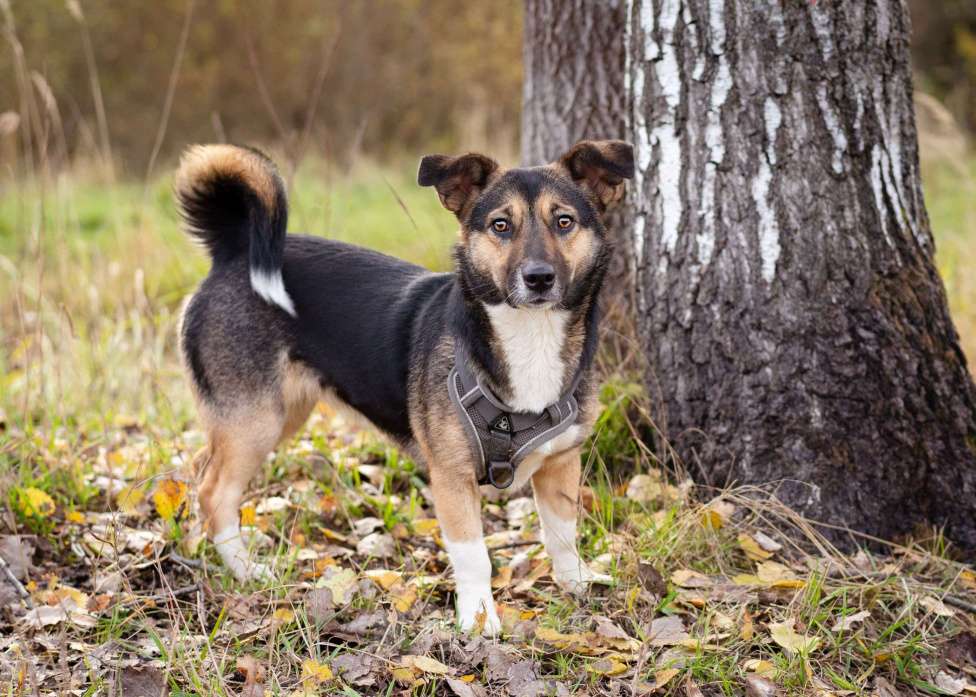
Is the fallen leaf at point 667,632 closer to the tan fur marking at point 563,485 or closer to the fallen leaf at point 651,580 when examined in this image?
the fallen leaf at point 651,580

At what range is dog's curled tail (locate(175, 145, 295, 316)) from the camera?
355cm

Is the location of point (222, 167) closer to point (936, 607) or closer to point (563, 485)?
point (563, 485)

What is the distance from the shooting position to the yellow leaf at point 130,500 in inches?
142

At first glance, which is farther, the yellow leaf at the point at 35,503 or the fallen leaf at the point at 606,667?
the yellow leaf at the point at 35,503

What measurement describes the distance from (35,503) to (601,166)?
8.11ft

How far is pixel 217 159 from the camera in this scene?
3652 millimetres

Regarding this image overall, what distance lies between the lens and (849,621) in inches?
117

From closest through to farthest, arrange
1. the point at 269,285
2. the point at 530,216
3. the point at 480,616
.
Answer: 1. the point at 480,616
2. the point at 530,216
3. the point at 269,285

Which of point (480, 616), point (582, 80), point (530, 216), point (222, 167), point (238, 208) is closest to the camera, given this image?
point (480, 616)

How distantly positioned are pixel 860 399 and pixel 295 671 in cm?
220

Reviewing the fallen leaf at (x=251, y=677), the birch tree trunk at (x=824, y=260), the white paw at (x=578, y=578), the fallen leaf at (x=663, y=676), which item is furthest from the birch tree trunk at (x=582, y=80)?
the fallen leaf at (x=251, y=677)

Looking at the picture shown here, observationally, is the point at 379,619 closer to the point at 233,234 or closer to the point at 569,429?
the point at 569,429

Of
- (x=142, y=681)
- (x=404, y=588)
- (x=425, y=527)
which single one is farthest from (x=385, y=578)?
(x=142, y=681)

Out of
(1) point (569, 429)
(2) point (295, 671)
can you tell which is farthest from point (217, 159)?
(2) point (295, 671)
